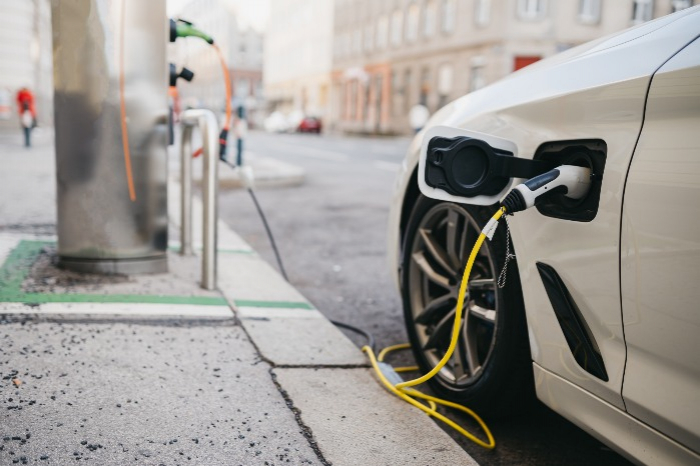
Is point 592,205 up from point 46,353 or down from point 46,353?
up

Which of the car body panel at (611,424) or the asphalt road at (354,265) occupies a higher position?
the car body panel at (611,424)

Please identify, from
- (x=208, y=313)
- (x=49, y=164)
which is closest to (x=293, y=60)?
(x=49, y=164)

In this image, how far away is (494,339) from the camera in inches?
87.7

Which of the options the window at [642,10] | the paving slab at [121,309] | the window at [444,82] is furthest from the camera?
the window at [444,82]

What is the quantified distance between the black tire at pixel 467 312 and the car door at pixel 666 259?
56 centimetres

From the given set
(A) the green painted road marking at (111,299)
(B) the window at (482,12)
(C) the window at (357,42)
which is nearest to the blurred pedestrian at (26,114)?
(A) the green painted road marking at (111,299)

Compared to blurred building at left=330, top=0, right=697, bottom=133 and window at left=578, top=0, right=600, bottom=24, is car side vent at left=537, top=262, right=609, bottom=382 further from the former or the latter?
window at left=578, top=0, right=600, bottom=24

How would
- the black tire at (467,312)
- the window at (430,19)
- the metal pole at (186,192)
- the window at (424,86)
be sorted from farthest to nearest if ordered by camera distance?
the window at (424,86) → the window at (430,19) → the metal pole at (186,192) → the black tire at (467,312)

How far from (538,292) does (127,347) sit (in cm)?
158

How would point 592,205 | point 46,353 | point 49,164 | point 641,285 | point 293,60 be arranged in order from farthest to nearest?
point 293,60, point 49,164, point 46,353, point 592,205, point 641,285

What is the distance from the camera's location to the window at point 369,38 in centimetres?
5182

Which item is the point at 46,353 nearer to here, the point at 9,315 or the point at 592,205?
the point at 9,315

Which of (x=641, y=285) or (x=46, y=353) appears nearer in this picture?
(x=641, y=285)

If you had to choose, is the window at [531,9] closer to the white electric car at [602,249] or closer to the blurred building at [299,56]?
the blurred building at [299,56]
